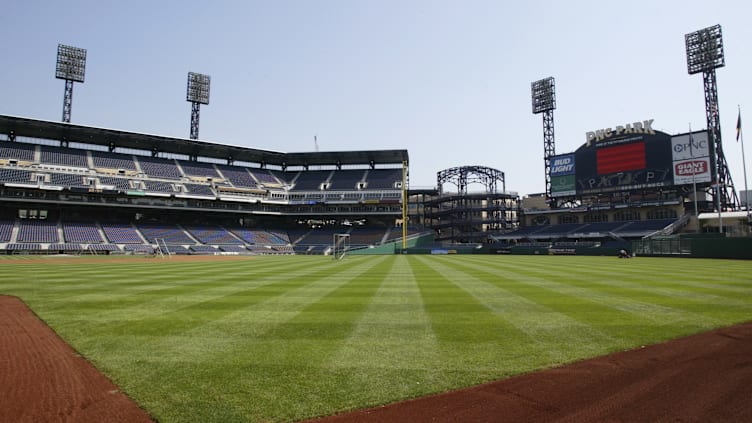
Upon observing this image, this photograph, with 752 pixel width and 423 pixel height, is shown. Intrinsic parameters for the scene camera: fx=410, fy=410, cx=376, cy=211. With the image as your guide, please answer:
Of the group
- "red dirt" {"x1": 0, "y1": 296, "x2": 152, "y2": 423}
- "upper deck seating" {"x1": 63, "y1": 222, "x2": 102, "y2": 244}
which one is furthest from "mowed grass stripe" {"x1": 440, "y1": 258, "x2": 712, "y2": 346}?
"upper deck seating" {"x1": 63, "y1": 222, "x2": 102, "y2": 244}

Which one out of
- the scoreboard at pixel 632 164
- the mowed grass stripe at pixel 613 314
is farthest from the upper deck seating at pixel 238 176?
the mowed grass stripe at pixel 613 314

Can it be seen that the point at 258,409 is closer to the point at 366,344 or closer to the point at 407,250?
the point at 366,344

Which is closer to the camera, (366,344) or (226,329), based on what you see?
(366,344)

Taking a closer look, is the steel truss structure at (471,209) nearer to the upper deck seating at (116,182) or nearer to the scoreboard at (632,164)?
the scoreboard at (632,164)

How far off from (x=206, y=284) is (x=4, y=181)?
166 ft

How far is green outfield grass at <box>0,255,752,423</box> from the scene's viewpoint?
4738mm

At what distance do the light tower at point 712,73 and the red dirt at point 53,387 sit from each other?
211ft

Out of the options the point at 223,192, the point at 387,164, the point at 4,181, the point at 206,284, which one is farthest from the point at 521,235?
the point at 4,181

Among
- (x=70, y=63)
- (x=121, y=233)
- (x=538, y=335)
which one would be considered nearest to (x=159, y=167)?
(x=121, y=233)

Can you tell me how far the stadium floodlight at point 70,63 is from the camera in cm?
5803

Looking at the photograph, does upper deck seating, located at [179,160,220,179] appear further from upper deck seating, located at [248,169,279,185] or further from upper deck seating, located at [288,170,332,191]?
upper deck seating, located at [288,170,332,191]

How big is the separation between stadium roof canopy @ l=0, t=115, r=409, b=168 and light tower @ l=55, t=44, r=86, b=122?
3.62 m

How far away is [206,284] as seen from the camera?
51.1 feet

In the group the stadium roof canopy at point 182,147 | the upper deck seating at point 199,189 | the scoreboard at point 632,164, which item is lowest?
the upper deck seating at point 199,189
